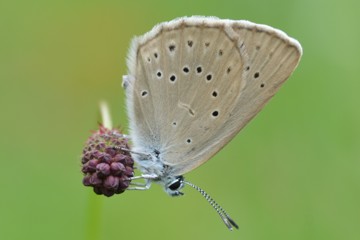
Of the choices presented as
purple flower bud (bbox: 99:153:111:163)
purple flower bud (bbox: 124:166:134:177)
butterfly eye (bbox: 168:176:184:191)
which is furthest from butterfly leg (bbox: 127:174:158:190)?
purple flower bud (bbox: 99:153:111:163)

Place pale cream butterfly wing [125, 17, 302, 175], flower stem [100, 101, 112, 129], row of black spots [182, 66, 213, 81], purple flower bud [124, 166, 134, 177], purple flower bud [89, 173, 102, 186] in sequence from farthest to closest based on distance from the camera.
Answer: row of black spots [182, 66, 213, 81], pale cream butterfly wing [125, 17, 302, 175], purple flower bud [124, 166, 134, 177], flower stem [100, 101, 112, 129], purple flower bud [89, 173, 102, 186]

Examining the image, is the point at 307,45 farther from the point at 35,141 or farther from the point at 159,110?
the point at 159,110

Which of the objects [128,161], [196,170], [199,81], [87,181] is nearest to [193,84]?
[199,81]

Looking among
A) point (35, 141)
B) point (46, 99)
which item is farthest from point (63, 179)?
point (46, 99)

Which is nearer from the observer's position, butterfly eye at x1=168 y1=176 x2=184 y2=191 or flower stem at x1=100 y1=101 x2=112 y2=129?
flower stem at x1=100 y1=101 x2=112 y2=129

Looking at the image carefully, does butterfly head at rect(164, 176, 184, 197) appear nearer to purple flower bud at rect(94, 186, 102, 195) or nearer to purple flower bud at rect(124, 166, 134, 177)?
purple flower bud at rect(124, 166, 134, 177)

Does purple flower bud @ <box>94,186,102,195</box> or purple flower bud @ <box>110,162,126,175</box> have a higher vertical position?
purple flower bud @ <box>110,162,126,175</box>

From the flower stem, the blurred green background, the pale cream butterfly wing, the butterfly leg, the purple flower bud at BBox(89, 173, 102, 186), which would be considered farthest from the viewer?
the blurred green background
